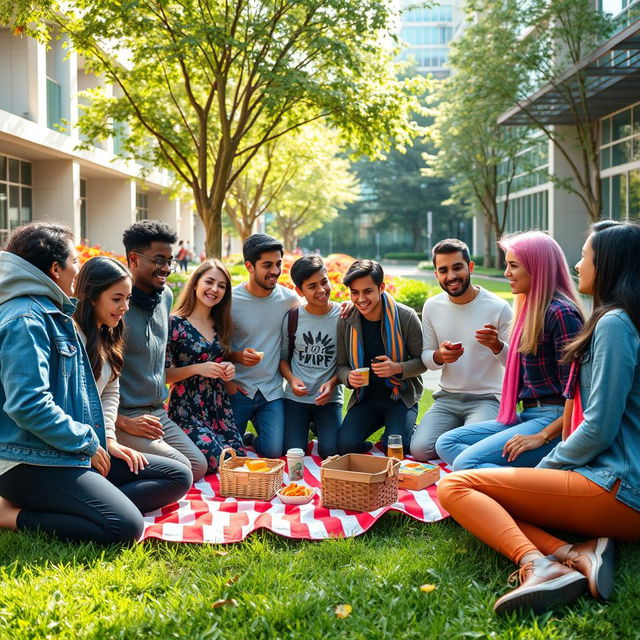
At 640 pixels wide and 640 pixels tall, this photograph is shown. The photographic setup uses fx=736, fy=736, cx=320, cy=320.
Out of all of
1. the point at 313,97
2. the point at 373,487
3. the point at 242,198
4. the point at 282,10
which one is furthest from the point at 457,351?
the point at 242,198

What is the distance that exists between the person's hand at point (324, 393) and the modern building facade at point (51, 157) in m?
13.2

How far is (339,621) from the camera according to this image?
3312mm

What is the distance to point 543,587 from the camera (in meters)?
3.27

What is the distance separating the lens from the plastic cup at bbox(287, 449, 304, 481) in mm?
5355

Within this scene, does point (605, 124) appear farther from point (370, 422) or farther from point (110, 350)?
point (110, 350)

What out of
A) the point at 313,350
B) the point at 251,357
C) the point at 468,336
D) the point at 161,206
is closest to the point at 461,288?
the point at 468,336

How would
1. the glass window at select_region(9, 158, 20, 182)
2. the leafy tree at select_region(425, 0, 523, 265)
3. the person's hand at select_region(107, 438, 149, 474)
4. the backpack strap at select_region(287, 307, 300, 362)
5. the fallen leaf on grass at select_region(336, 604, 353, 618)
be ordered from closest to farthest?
1. the fallen leaf on grass at select_region(336, 604, 353, 618)
2. the person's hand at select_region(107, 438, 149, 474)
3. the backpack strap at select_region(287, 307, 300, 362)
4. the glass window at select_region(9, 158, 20, 182)
5. the leafy tree at select_region(425, 0, 523, 265)

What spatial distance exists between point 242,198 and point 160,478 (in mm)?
27073

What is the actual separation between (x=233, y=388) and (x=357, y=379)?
3.82 feet

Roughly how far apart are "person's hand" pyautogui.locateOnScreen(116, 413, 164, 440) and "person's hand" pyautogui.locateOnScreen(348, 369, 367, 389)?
1.52 meters

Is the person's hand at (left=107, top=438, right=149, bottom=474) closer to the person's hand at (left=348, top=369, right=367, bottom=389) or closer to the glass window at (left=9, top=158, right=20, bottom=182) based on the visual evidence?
the person's hand at (left=348, top=369, right=367, bottom=389)

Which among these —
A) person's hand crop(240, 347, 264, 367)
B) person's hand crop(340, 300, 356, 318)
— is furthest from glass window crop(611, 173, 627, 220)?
person's hand crop(240, 347, 264, 367)

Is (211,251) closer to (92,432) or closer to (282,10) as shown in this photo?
(282,10)

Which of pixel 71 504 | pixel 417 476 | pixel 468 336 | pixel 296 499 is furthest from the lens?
pixel 468 336
